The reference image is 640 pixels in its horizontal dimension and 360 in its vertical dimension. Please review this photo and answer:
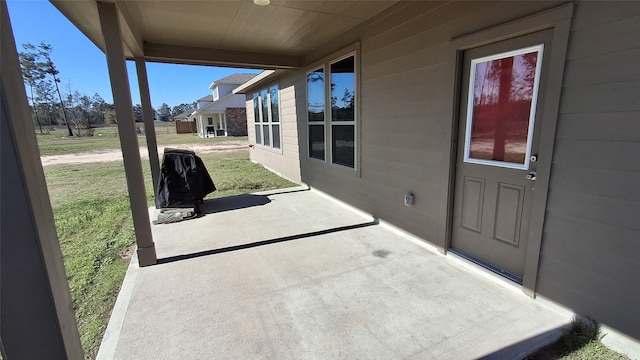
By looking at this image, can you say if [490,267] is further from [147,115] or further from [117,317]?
[147,115]

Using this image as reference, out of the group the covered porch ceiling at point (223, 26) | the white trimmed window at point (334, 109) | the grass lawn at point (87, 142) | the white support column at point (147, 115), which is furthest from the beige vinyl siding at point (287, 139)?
the grass lawn at point (87, 142)

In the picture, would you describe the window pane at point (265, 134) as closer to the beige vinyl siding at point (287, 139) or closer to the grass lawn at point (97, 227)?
the beige vinyl siding at point (287, 139)

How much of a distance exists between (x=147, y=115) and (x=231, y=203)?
6.60ft

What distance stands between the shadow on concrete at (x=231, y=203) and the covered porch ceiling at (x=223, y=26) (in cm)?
242

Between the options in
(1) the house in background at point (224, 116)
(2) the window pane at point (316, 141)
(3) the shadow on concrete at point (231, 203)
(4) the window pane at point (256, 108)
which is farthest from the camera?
(1) the house in background at point (224, 116)

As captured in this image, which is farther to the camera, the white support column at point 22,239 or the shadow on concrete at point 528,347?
the shadow on concrete at point 528,347

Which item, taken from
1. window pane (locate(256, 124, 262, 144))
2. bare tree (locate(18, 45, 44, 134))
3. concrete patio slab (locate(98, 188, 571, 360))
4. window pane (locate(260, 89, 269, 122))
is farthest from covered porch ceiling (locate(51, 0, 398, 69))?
bare tree (locate(18, 45, 44, 134))

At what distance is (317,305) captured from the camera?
2281 millimetres

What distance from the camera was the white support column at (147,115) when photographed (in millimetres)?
4562

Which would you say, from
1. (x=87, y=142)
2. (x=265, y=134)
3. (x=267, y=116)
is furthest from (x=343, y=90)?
(x=87, y=142)

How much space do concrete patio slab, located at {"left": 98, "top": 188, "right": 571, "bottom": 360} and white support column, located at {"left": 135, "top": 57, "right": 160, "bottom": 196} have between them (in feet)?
6.26

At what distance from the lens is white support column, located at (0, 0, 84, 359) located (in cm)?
89

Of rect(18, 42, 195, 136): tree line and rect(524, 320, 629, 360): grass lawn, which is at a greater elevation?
rect(18, 42, 195, 136): tree line

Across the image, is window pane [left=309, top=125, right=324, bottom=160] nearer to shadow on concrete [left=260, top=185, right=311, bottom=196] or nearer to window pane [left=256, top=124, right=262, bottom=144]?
shadow on concrete [left=260, top=185, right=311, bottom=196]
